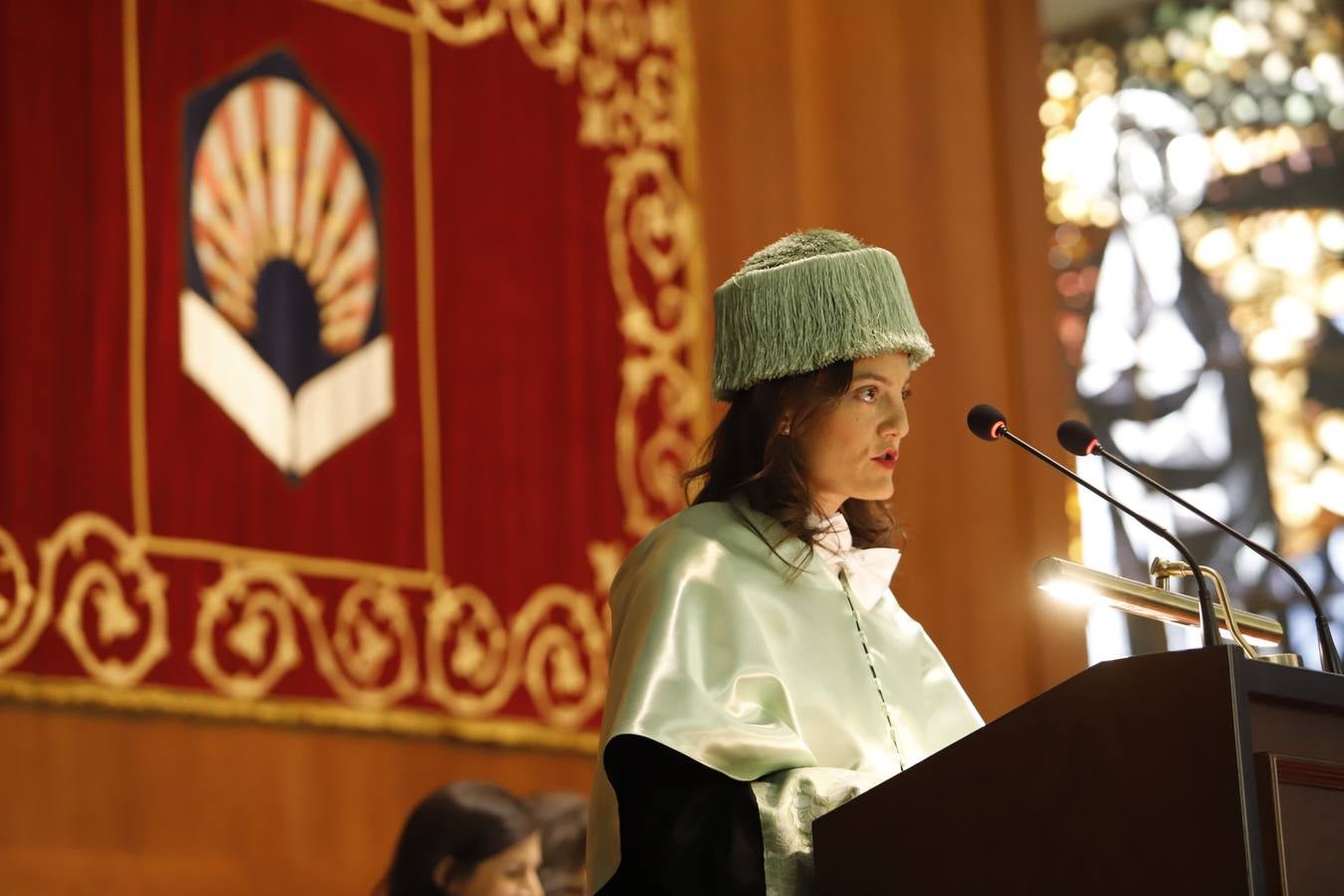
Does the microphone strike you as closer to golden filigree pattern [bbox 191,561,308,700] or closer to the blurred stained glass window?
golden filigree pattern [bbox 191,561,308,700]

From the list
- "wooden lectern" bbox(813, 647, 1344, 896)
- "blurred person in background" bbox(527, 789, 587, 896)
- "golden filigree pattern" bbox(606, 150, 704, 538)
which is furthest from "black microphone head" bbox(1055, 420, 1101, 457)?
"golden filigree pattern" bbox(606, 150, 704, 538)

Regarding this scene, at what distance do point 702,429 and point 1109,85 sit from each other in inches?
171

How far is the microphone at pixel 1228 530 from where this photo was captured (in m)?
2.65

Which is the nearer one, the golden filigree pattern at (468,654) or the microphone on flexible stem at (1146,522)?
the microphone on flexible stem at (1146,522)

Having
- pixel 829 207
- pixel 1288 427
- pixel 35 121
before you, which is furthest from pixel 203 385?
pixel 1288 427

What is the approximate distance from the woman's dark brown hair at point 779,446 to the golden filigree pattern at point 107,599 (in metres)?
2.16

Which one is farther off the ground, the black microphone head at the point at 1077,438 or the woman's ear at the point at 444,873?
the black microphone head at the point at 1077,438

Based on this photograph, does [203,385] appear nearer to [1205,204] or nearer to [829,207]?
[829,207]

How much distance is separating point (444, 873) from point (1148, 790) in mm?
2654

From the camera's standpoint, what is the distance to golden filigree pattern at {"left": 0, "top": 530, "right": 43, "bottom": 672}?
464 centimetres

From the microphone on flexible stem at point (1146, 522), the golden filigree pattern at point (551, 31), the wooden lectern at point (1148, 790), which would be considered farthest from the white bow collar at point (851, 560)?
the golden filigree pattern at point (551, 31)

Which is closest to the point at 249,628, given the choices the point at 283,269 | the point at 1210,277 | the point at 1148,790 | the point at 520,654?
the point at 520,654

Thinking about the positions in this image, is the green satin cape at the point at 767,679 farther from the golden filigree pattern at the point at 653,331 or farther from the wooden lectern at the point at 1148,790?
the golden filigree pattern at the point at 653,331

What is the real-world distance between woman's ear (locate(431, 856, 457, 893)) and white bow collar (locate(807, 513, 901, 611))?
1746 mm
